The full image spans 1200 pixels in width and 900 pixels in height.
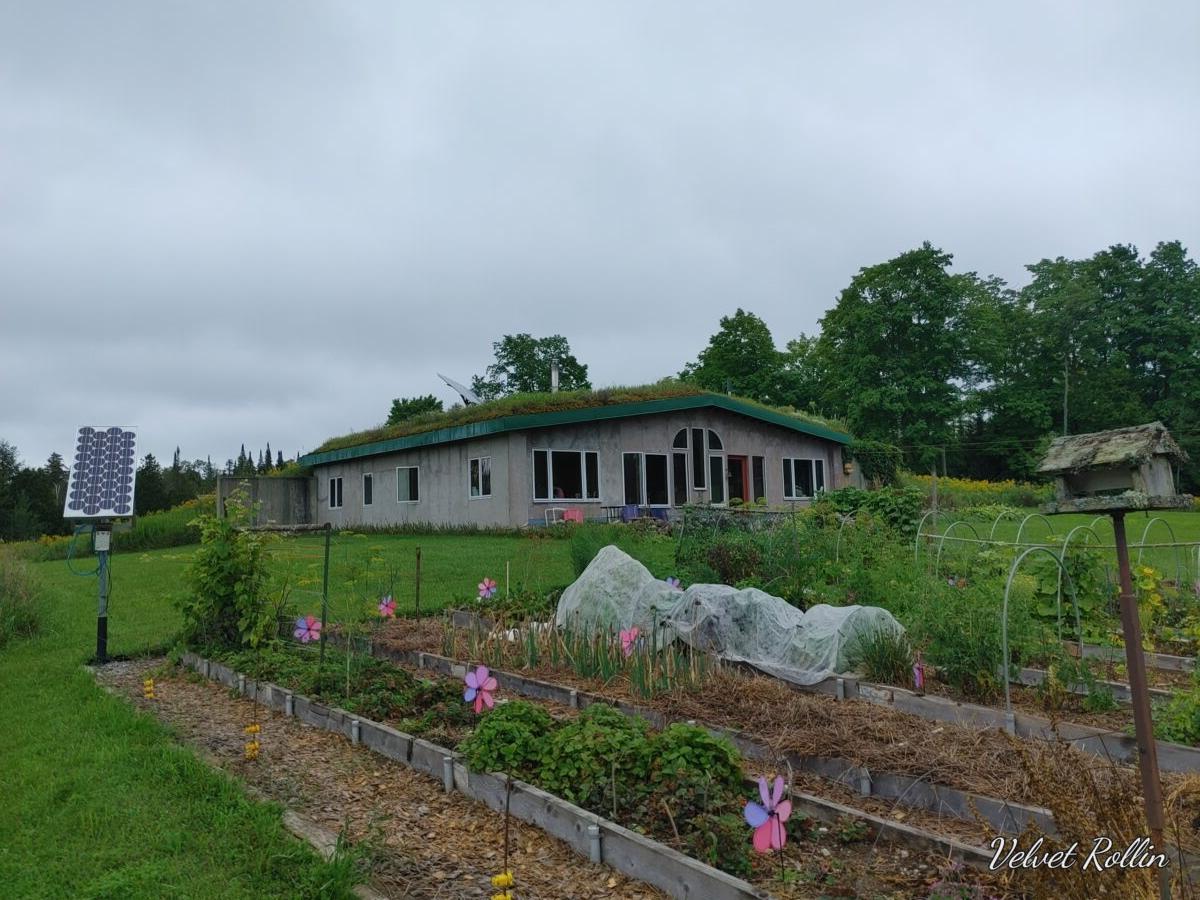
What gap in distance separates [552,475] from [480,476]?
195 cm

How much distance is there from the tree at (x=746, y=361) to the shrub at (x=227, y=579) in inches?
1584

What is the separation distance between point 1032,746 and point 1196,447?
43.1 m

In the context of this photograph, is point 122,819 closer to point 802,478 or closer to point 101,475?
point 101,475

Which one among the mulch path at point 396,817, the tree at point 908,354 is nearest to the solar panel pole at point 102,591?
the mulch path at point 396,817

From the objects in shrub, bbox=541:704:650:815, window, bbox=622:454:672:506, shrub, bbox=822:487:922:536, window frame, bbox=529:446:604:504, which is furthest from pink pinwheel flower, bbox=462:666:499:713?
window, bbox=622:454:672:506

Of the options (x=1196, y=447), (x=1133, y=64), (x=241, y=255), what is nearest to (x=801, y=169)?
(x=1133, y=64)

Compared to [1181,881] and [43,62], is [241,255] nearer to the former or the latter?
[43,62]

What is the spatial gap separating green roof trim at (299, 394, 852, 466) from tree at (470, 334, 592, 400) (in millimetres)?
30307

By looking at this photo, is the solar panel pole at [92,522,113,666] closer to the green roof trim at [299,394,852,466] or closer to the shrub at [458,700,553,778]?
the shrub at [458,700,553,778]

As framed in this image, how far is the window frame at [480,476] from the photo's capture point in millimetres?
20812

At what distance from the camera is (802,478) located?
85.3 ft

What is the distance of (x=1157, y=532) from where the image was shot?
57.7 ft

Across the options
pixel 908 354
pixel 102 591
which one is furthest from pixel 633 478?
pixel 908 354

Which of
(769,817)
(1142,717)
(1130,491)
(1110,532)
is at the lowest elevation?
(769,817)
